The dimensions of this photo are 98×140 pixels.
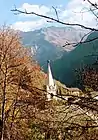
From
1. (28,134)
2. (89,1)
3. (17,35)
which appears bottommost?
(28,134)

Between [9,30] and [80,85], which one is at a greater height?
[9,30]

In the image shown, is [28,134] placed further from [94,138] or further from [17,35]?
[94,138]

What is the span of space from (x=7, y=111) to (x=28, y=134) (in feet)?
10.7

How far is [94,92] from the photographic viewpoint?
12.1ft

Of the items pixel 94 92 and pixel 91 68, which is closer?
pixel 94 92

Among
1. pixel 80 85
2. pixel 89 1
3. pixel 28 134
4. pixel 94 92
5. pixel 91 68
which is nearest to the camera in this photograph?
pixel 89 1

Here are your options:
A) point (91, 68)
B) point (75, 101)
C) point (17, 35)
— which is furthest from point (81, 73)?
point (17, 35)

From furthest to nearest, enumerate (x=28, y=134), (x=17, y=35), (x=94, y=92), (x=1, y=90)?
(x=28, y=134) → (x=17, y=35) → (x=1, y=90) → (x=94, y=92)

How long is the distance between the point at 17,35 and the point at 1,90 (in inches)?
136

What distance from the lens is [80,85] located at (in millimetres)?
4246

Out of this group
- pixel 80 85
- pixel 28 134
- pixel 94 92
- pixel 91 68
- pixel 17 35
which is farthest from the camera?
pixel 28 134

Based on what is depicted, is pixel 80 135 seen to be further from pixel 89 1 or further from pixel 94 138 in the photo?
pixel 89 1

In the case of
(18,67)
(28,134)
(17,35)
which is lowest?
(28,134)

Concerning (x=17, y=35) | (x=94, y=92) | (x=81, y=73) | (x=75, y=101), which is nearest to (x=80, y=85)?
(x=81, y=73)
